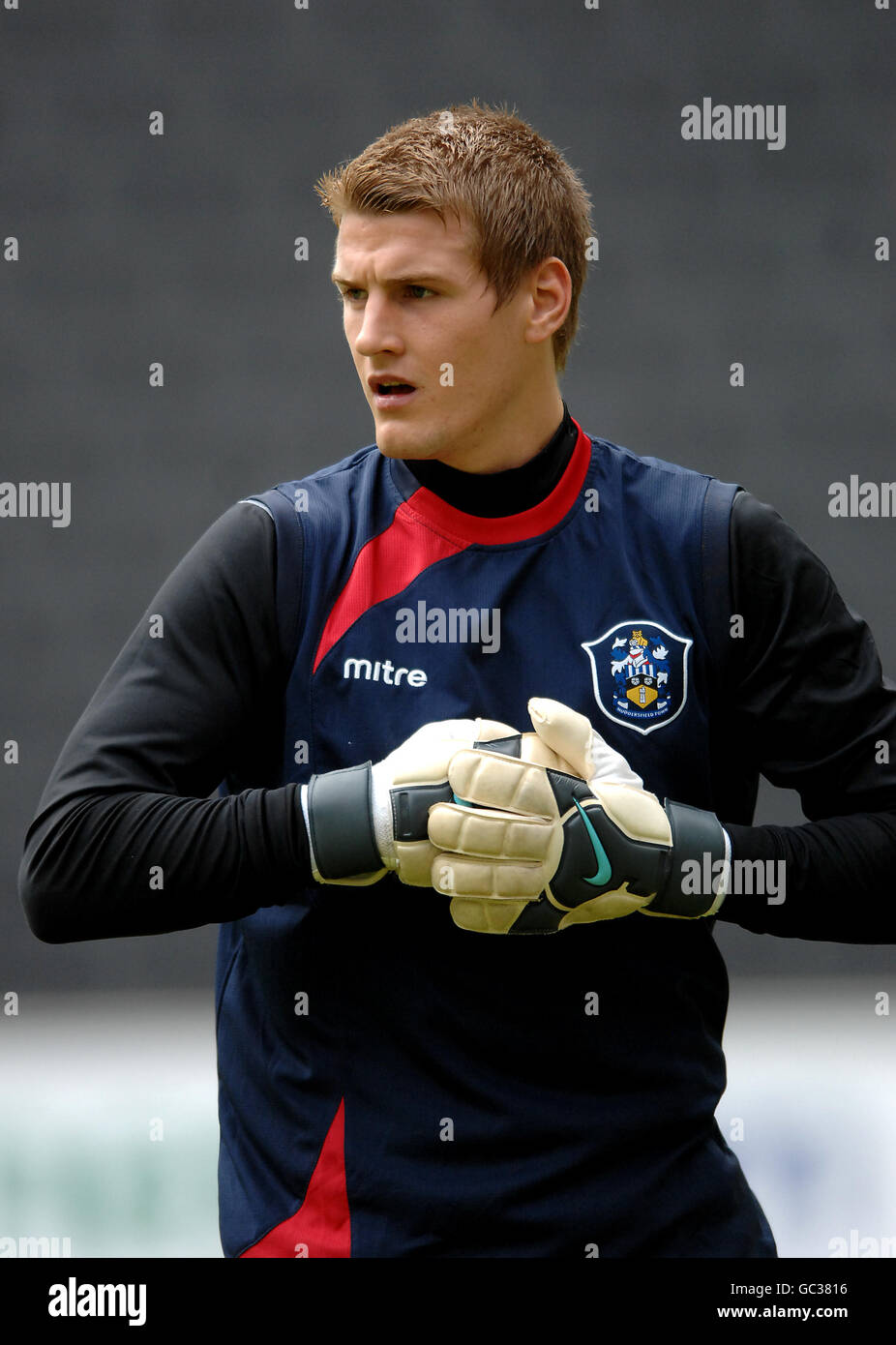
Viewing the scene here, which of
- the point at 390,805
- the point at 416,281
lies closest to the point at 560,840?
the point at 390,805

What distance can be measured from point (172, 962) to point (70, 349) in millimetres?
1442

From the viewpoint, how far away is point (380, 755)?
61.0 inches

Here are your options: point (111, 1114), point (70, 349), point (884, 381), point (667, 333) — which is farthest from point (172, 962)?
point (884, 381)

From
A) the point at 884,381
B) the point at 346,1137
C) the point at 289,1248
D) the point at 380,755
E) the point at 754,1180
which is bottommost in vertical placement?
the point at 754,1180

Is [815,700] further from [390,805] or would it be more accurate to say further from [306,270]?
[306,270]

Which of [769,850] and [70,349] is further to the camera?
[70,349]

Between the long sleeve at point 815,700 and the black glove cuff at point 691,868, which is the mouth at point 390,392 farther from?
the black glove cuff at point 691,868

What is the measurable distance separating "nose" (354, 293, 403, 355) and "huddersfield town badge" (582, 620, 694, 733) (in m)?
0.36

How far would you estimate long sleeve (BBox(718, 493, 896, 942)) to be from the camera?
1.57 metres

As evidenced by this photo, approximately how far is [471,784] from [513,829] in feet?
0.18

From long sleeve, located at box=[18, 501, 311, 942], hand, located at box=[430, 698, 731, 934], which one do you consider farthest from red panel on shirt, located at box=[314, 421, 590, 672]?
hand, located at box=[430, 698, 731, 934]

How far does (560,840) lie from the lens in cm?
142

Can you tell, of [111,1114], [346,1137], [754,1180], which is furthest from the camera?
[111,1114]

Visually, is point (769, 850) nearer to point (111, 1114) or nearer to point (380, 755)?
point (380, 755)
